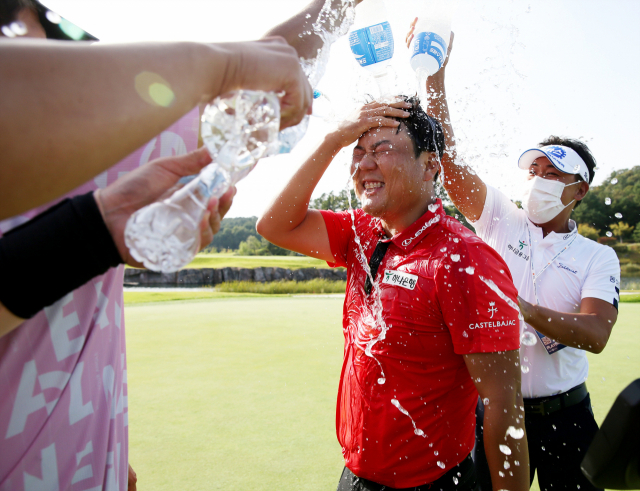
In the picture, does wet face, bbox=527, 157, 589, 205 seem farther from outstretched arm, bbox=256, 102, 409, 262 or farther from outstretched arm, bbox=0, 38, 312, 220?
outstretched arm, bbox=0, 38, 312, 220

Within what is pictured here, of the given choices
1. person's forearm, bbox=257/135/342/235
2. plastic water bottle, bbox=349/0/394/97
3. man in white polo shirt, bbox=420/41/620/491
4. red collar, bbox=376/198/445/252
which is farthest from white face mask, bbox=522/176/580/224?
person's forearm, bbox=257/135/342/235

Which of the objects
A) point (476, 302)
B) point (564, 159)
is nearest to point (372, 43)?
point (476, 302)

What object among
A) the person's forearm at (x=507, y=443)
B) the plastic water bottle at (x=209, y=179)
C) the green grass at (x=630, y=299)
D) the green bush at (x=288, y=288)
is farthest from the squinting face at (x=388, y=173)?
the green bush at (x=288, y=288)

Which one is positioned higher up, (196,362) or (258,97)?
(258,97)

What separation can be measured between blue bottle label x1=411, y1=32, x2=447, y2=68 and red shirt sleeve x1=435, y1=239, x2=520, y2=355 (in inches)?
41.4

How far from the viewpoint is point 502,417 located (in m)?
1.52

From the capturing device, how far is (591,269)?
7.92 feet

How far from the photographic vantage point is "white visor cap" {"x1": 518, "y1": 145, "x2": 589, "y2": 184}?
2554 mm

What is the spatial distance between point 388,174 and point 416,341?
0.76 metres

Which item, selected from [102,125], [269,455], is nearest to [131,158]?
[102,125]

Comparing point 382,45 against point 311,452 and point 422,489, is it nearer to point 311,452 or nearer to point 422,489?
point 422,489

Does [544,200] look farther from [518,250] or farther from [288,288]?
[288,288]

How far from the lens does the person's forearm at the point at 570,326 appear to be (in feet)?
6.89

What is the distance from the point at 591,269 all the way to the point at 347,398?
1.66m
